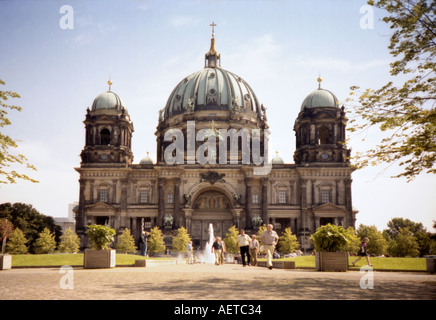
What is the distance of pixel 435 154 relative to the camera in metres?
17.0

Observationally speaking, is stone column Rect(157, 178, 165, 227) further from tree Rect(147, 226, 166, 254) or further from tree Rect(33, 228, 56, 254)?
tree Rect(33, 228, 56, 254)

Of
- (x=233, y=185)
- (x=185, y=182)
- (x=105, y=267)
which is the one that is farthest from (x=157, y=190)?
(x=105, y=267)

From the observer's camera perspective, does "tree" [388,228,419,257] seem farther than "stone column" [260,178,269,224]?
No

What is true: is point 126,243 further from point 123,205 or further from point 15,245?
point 15,245

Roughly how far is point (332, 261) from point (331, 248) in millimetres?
778

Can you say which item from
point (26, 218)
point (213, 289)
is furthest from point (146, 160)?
point (213, 289)

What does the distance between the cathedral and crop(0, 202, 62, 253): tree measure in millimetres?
20609

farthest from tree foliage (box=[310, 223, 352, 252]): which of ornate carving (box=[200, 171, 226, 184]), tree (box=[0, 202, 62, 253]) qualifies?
tree (box=[0, 202, 62, 253])

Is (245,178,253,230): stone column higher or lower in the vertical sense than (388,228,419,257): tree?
higher

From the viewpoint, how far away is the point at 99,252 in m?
25.5

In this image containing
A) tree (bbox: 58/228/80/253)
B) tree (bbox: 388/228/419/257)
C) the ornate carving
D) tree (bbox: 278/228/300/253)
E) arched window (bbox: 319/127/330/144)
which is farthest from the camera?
arched window (bbox: 319/127/330/144)

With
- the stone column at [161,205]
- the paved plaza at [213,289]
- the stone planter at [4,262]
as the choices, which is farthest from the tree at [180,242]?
the paved plaza at [213,289]

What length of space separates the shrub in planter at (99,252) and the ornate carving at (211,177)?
4905 cm

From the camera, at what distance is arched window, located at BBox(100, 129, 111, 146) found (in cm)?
7938
